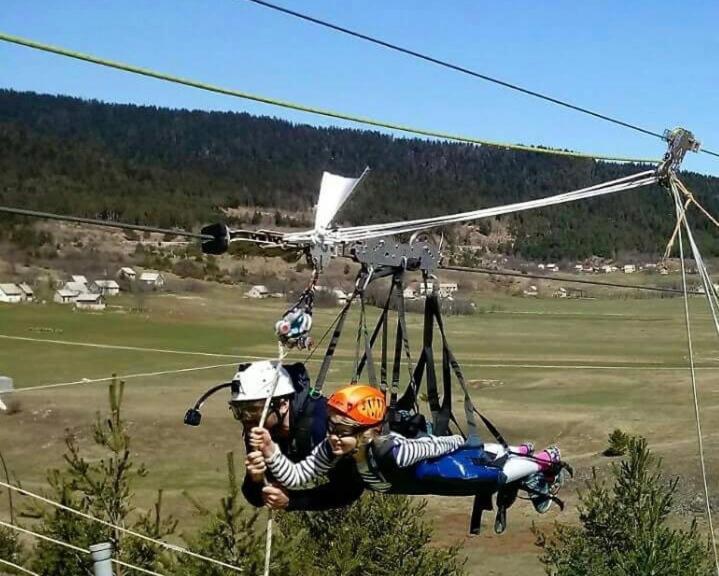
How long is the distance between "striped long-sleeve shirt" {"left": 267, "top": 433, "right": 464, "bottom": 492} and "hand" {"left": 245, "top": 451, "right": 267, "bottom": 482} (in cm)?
5

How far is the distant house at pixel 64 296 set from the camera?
2822 inches

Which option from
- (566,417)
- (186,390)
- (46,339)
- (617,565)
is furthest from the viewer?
(46,339)

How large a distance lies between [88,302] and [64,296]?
2188 millimetres

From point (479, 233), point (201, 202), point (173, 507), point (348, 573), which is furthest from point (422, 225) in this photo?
point (479, 233)

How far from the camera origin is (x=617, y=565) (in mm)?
16203

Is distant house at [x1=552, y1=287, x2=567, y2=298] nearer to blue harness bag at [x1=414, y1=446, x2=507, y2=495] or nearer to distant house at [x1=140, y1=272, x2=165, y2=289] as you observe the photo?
distant house at [x1=140, y1=272, x2=165, y2=289]

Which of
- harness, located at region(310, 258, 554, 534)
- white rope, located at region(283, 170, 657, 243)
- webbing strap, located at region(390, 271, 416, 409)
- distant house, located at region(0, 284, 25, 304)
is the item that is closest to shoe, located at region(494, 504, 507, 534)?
harness, located at region(310, 258, 554, 534)

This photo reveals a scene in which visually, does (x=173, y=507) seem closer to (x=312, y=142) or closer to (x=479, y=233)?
(x=479, y=233)

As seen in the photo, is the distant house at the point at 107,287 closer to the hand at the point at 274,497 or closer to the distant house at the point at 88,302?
the distant house at the point at 88,302

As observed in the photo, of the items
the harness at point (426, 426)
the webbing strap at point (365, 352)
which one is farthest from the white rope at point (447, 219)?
the webbing strap at point (365, 352)

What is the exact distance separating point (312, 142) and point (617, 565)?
5812 inches

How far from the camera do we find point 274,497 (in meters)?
5.40

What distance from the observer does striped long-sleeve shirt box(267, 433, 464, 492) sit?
5.32 meters

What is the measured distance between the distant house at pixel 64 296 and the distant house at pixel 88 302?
0.35m
